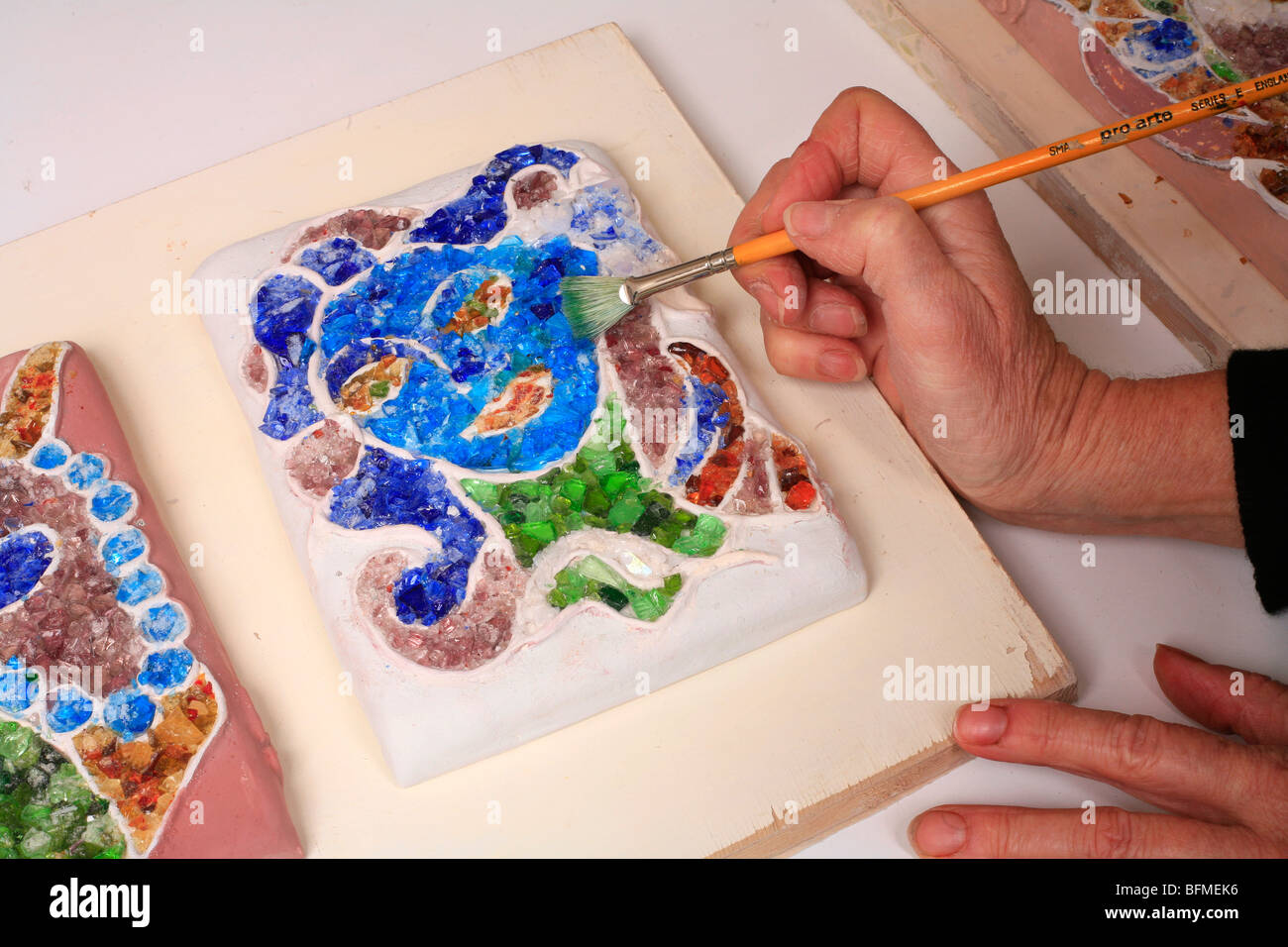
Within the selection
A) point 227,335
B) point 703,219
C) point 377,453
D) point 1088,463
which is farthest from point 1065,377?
point 227,335

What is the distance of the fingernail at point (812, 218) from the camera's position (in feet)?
4.25

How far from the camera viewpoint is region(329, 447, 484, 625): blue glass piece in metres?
1.29

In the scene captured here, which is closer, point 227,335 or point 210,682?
point 210,682

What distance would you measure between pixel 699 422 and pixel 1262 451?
64 centimetres

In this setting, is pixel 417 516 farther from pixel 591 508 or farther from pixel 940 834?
pixel 940 834

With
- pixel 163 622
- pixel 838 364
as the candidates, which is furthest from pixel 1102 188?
pixel 163 622

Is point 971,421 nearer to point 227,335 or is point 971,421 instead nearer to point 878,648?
point 878,648

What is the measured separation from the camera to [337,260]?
1.49 m

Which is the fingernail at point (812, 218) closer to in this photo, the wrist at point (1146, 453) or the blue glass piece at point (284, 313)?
the wrist at point (1146, 453)

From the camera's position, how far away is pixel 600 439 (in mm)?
1351

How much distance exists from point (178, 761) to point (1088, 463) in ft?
3.71

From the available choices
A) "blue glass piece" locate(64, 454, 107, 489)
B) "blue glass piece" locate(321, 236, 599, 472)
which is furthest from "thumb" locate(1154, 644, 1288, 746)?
"blue glass piece" locate(64, 454, 107, 489)

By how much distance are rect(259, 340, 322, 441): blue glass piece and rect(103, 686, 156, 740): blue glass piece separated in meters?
0.34

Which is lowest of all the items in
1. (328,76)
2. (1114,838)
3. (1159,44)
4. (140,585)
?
(1114,838)
